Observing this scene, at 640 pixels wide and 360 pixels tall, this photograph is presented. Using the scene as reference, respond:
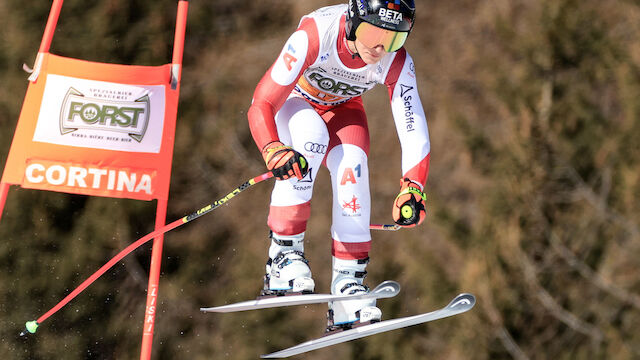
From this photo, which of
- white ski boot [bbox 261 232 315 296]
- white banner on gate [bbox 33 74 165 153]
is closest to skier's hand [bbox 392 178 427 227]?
white ski boot [bbox 261 232 315 296]

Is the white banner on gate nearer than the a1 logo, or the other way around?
the a1 logo

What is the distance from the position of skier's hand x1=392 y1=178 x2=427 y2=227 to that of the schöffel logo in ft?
6.23

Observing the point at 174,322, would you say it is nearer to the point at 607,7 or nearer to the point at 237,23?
the point at 237,23

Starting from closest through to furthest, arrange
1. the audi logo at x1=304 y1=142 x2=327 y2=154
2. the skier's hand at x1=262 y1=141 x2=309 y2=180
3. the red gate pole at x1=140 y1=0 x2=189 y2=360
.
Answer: the skier's hand at x1=262 y1=141 x2=309 y2=180, the audi logo at x1=304 y1=142 x2=327 y2=154, the red gate pole at x1=140 y1=0 x2=189 y2=360

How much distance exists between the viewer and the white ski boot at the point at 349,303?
13.2 ft

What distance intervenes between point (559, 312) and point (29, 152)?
592 cm

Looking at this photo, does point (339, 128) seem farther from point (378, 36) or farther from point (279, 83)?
point (378, 36)

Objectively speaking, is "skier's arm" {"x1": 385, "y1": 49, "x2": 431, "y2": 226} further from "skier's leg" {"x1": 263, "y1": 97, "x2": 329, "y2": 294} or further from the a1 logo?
"skier's leg" {"x1": 263, "y1": 97, "x2": 329, "y2": 294}

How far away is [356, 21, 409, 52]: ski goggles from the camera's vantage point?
12.3 ft


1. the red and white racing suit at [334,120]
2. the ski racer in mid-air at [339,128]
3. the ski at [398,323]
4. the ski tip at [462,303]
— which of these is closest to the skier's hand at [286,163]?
the ski racer in mid-air at [339,128]

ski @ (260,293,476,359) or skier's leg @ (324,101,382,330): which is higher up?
skier's leg @ (324,101,382,330)

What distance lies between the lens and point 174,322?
359 inches

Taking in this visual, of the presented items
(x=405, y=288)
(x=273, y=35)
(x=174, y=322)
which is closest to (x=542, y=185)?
(x=405, y=288)

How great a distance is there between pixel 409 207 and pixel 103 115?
215 centimetres
